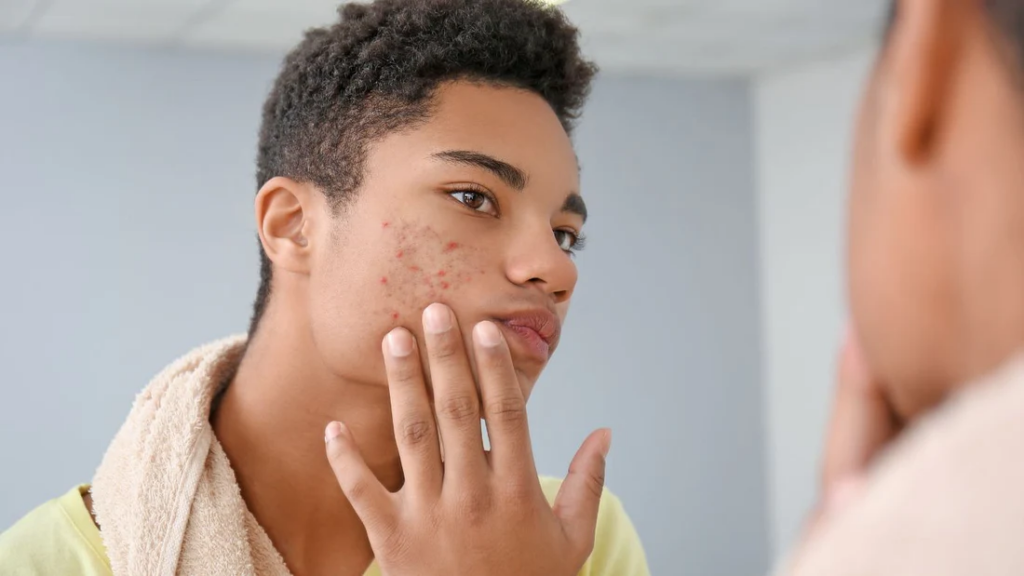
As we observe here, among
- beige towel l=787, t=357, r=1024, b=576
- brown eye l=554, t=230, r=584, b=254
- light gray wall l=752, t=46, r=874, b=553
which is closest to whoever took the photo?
beige towel l=787, t=357, r=1024, b=576

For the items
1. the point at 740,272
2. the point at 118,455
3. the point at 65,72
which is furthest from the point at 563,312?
the point at 740,272

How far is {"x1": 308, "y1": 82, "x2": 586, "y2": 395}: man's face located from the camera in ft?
3.44

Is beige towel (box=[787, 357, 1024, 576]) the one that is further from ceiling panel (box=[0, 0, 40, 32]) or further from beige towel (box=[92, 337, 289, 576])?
ceiling panel (box=[0, 0, 40, 32])

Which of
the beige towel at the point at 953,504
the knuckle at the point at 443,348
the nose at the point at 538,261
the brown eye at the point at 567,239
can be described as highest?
the brown eye at the point at 567,239

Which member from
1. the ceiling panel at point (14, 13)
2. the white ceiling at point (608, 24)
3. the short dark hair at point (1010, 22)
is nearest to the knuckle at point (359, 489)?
the short dark hair at point (1010, 22)

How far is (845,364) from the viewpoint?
1.62ft

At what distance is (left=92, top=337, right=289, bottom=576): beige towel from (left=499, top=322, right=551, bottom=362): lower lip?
366 mm

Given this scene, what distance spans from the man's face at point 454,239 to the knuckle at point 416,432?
101mm

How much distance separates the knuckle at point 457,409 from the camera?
3.26 feet

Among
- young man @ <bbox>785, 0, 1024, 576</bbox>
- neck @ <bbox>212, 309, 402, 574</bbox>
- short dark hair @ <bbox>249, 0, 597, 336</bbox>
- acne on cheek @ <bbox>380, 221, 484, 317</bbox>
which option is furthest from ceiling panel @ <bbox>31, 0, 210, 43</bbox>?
young man @ <bbox>785, 0, 1024, 576</bbox>

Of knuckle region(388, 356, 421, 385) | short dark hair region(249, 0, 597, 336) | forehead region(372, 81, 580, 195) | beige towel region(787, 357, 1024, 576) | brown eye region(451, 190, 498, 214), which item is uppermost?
short dark hair region(249, 0, 597, 336)

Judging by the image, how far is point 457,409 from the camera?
996 mm

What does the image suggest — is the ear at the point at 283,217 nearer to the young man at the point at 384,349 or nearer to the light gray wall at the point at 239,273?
the young man at the point at 384,349

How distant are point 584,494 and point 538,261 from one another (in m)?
0.26
